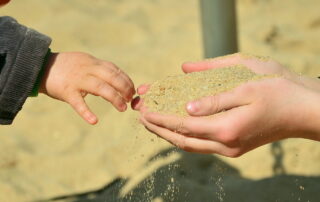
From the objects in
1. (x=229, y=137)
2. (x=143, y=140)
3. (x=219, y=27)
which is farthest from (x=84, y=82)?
(x=219, y=27)

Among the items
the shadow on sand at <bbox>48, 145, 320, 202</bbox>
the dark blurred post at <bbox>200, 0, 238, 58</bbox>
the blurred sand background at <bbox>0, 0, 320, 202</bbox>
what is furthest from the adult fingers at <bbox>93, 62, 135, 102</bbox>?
the dark blurred post at <bbox>200, 0, 238, 58</bbox>

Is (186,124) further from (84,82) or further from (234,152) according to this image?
(84,82)

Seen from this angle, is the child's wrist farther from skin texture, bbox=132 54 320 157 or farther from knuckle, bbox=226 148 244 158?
knuckle, bbox=226 148 244 158

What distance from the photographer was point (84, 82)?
4.13 feet

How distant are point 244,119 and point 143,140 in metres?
0.69

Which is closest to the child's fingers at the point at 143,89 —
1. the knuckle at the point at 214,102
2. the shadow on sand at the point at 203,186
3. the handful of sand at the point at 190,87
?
the handful of sand at the point at 190,87

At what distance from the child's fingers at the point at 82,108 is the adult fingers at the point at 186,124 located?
0.16 metres

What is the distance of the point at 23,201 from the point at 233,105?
798 mm

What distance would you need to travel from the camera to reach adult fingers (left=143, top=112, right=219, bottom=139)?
1.08 meters

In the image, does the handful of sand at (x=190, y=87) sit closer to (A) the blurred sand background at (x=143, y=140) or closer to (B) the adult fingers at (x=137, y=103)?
(B) the adult fingers at (x=137, y=103)

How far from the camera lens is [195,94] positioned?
1142 mm

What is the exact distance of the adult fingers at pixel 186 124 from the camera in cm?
108

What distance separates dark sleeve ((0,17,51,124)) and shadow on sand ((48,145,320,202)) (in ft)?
1.35

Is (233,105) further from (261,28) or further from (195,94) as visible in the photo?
(261,28)
